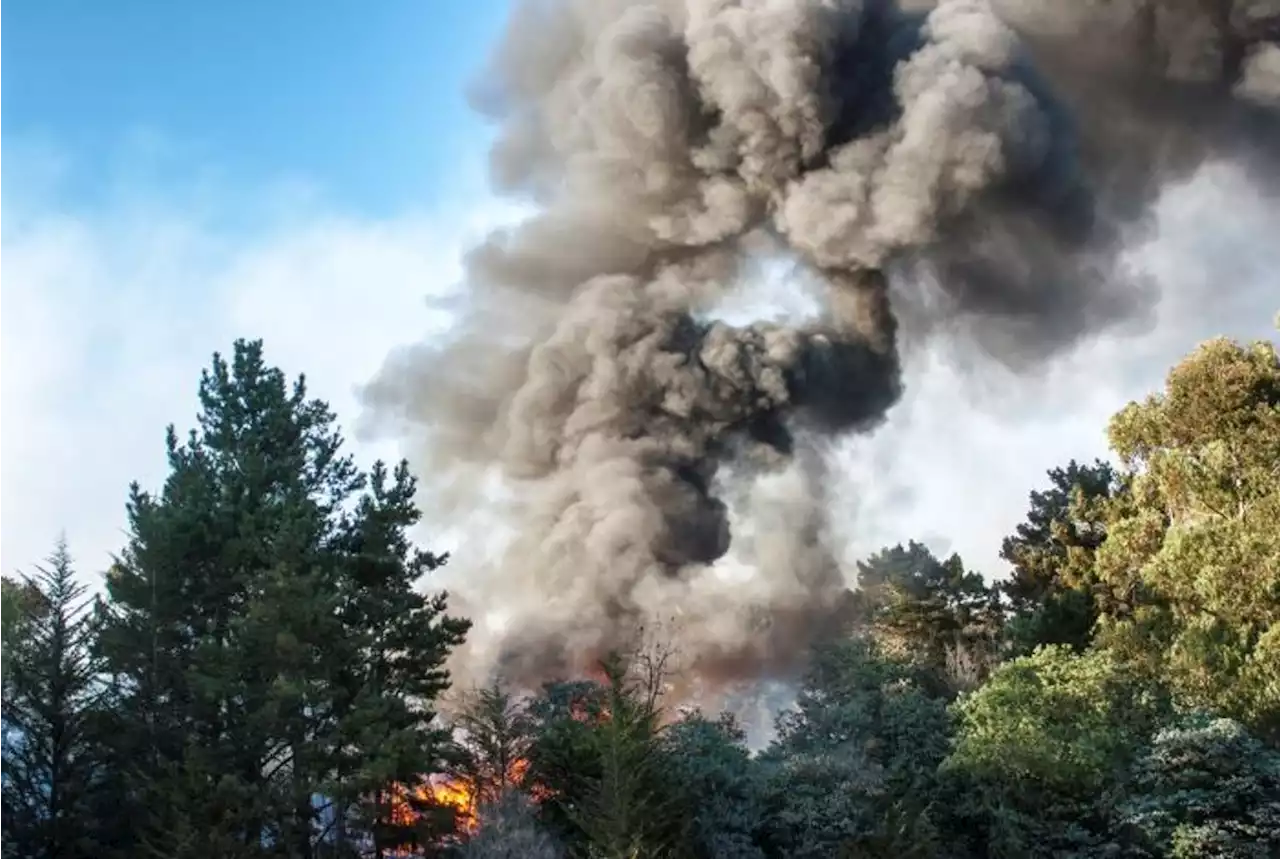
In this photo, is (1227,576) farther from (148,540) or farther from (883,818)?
(148,540)

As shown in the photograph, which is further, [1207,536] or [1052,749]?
[1207,536]

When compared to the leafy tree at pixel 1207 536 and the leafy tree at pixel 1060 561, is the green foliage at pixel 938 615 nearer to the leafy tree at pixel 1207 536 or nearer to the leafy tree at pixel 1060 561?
the leafy tree at pixel 1060 561

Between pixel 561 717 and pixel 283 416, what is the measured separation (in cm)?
915

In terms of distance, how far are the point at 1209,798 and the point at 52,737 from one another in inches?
846

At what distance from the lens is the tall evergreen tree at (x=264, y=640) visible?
21.6 metres

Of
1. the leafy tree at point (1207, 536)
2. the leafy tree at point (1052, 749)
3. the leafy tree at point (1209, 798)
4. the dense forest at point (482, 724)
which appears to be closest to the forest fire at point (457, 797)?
the dense forest at point (482, 724)

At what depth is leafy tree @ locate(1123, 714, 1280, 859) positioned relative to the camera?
23.2m

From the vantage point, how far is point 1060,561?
128 feet

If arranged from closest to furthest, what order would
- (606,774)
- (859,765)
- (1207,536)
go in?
(606,774) → (859,765) → (1207,536)

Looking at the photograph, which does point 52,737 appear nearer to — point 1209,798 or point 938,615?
point 1209,798

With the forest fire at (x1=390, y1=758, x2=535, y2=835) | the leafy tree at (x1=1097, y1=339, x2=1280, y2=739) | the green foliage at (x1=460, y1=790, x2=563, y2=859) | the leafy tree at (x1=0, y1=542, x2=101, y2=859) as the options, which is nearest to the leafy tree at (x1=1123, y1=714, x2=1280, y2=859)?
the leafy tree at (x1=1097, y1=339, x2=1280, y2=739)

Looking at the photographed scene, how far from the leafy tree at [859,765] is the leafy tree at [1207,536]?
5014mm

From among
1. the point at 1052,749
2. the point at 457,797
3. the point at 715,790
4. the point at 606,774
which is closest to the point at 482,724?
the point at 457,797

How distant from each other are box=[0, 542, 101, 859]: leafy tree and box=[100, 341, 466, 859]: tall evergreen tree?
2.18 ft
